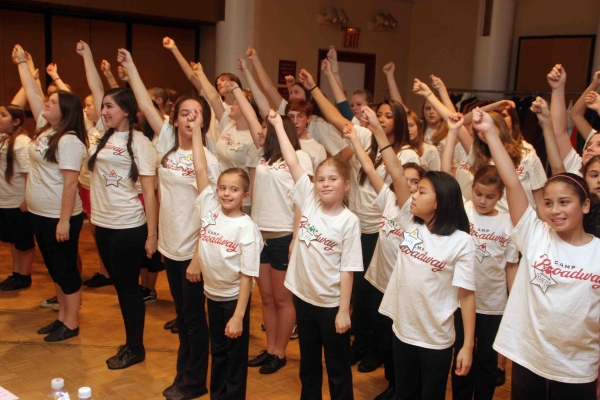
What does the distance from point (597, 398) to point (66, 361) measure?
2.68 m

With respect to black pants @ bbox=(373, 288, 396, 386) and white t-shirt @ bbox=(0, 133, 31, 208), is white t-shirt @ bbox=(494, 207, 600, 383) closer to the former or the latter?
black pants @ bbox=(373, 288, 396, 386)

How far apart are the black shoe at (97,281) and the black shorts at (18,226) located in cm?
50

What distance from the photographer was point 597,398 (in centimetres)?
233

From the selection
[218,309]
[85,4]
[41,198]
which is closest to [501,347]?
[218,309]

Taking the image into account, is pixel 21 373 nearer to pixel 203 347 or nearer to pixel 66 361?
pixel 66 361

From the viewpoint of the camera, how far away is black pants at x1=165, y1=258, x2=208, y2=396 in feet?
9.66

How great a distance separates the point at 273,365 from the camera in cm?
341

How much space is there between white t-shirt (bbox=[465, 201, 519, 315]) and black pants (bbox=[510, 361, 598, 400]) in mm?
469

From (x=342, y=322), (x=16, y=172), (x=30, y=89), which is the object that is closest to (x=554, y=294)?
(x=342, y=322)

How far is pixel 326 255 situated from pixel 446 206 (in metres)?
0.57

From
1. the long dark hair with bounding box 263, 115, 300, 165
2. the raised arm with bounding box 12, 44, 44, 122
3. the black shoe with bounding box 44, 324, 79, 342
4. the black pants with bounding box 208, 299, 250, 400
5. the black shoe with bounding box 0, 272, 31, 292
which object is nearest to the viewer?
the black pants with bounding box 208, 299, 250, 400

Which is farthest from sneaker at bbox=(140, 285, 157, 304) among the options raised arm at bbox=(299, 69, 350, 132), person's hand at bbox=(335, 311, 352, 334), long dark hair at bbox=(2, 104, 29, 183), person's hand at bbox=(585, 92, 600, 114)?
person's hand at bbox=(585, 92, 600, 114)

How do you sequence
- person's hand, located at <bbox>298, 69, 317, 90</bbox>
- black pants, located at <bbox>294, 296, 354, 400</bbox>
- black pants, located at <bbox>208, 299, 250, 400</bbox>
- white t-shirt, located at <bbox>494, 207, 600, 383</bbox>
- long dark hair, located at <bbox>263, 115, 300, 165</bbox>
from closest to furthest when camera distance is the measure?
1. white t-shirt, located at <bbox>494, 207, 600, 383</bbox>
2. black pants, located at <bbox>294, 296, 354, 400</bbox>
3. black pants, located at <bbox>208, 299, 250, 400</bbox>
4. long dark hair, located at <bbox>263, 115, 300, 165</bbox>
5. person's hand, located at <bbox>298, 69, 317, 90</bbox>

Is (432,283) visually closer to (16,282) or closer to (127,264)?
(127,264)
